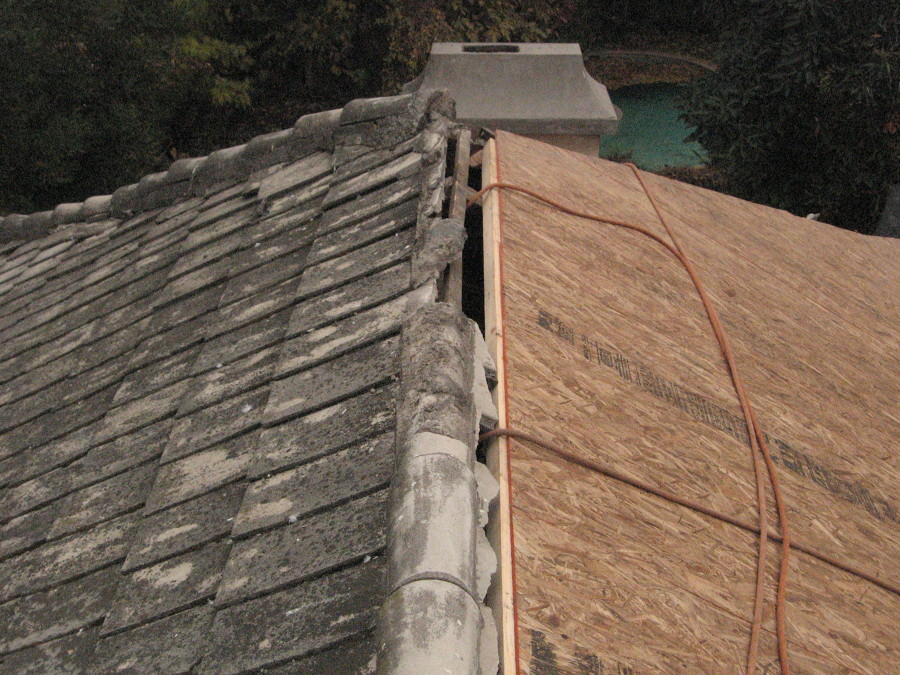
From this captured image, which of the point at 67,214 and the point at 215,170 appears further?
the point at 67,214

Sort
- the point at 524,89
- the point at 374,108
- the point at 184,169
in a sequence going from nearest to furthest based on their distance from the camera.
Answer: the point at 374,108 < the point at 184,169 < the point at 524,89

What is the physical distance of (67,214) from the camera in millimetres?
5449

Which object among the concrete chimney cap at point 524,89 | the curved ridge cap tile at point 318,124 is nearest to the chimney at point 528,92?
the concrete chimney cap at point 524,89

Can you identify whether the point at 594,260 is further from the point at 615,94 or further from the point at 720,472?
the point at 615,94

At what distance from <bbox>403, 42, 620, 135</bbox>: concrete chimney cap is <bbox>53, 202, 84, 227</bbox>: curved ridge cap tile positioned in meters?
4.76

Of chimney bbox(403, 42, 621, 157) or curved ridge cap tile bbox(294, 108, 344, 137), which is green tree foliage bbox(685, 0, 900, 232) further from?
curved ridge cap tile bbox(294, 108, 344, 137)

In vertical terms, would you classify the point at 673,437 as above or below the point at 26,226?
above

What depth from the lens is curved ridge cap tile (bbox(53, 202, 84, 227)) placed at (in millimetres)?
5410

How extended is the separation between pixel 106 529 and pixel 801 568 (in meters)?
2.21

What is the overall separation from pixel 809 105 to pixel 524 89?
204 inches

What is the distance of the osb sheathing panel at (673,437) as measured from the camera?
1.92 m

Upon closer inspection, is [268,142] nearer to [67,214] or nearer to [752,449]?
[67,214]

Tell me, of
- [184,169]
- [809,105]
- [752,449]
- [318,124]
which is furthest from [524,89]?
[752,449]

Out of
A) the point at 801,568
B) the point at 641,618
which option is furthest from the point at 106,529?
the point at 801,568
